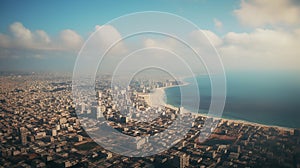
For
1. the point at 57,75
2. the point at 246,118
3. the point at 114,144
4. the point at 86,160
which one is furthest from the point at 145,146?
the point at 57,75

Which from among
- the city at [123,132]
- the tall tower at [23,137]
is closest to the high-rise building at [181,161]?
the city at [123,132]

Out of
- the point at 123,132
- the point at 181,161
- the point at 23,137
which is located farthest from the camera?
Result: the point at 123,132

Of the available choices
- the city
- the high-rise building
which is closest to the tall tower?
the city

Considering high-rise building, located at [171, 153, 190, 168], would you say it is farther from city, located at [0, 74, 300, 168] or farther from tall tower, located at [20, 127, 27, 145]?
tall tower, located at [20, 127, 27, 145]

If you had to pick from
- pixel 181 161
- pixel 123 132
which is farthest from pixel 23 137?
pixel 181 161

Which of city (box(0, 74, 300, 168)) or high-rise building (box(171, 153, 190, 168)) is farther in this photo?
city (box(0, 74, 300, 168))

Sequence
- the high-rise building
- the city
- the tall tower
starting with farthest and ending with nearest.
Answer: the tall tower → the city → the high-rise building

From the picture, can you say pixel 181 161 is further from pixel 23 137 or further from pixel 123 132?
pixel 23 137

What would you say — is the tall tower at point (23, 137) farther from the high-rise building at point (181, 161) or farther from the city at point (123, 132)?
the high-rise building at point (181, 161)

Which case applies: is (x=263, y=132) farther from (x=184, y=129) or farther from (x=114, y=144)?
(x=114, y=144)

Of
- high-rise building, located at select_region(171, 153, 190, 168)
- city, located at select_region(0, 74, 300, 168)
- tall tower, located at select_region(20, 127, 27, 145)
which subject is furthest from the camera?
tall tower, located at select_region(20, 127, 27, 145)

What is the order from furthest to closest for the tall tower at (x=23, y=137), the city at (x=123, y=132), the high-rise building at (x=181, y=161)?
1. the tall tower at (x=23, y=137)
2. the city at (x=123, y=132)
3. the high-rise building at (x=181, y=161)
